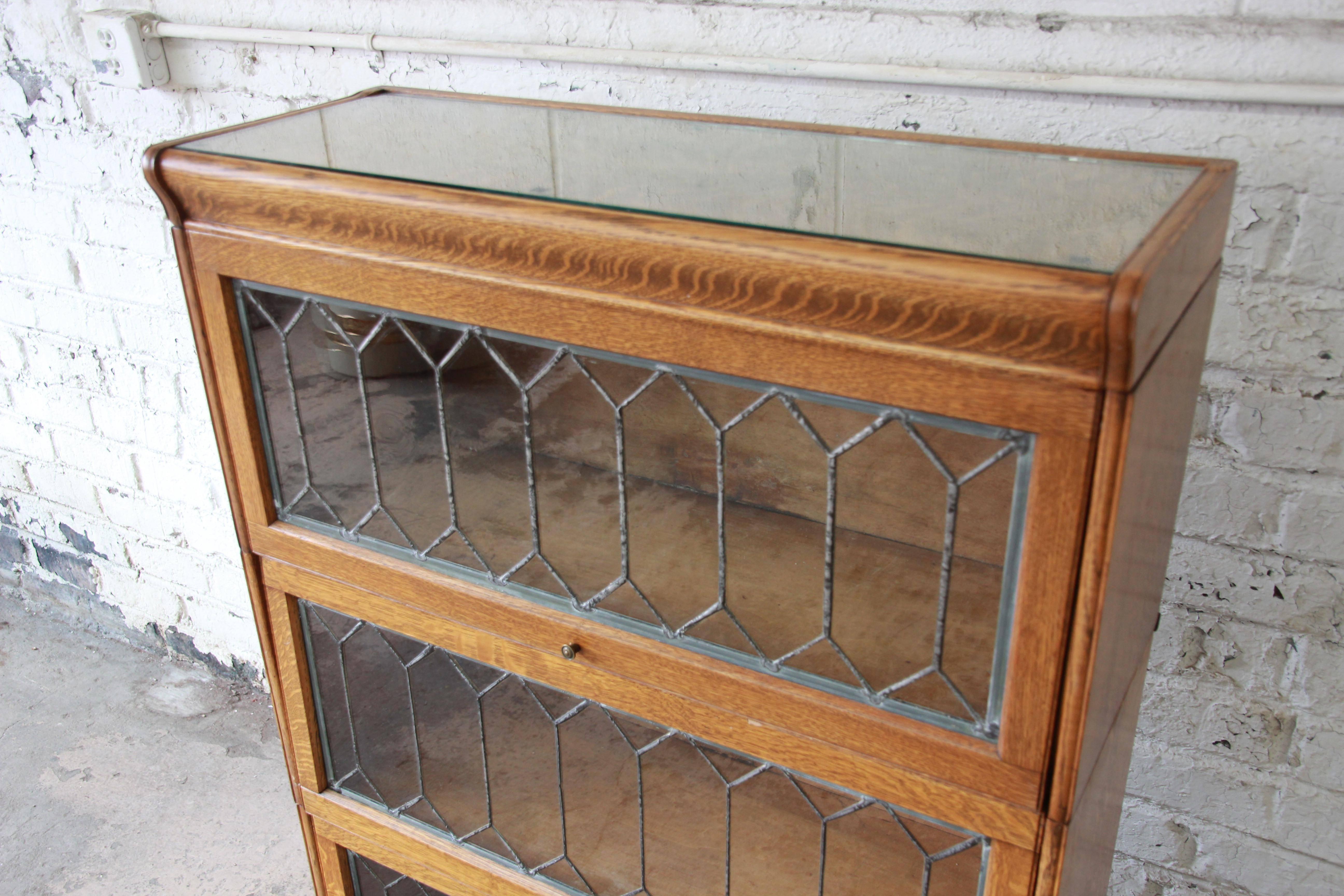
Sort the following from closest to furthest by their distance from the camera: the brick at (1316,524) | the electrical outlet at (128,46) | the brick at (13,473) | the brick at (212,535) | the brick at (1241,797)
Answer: the brick at (1316,524), the brick at (1241,797), the electrical outlet at (128,46), the brick at (212,535), the brick at (13,473)

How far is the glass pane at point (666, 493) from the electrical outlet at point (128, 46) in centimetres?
85

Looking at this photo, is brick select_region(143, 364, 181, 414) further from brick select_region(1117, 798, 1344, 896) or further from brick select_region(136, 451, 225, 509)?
brick select_region(1117, 798, 1344, 896)

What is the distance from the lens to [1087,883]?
103cm

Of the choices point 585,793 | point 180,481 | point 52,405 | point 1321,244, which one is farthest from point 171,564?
point 1321,244

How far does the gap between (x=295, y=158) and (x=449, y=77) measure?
0.52m

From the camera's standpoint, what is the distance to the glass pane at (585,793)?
3.27ft

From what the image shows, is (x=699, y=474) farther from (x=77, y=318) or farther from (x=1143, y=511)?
(x=77, y=318)

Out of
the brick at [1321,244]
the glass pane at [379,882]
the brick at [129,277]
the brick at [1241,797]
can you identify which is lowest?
the glass pane at [379,882]

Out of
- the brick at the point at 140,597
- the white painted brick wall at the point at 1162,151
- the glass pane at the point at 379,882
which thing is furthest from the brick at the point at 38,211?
the glass pane at the point at 379,882

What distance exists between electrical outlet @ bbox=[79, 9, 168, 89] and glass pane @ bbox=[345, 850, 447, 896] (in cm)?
120

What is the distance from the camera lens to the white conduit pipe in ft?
3.28

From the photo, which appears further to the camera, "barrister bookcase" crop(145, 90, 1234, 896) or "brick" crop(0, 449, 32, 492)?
"brick" crop(0, 449, 32, 492)

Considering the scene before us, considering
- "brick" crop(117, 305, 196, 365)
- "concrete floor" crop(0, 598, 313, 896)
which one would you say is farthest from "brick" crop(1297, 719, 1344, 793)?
"brick" crop(117, 305, 196, 365)

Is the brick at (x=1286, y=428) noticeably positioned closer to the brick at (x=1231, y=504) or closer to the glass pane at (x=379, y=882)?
the brick at (x=1231, y=504)
